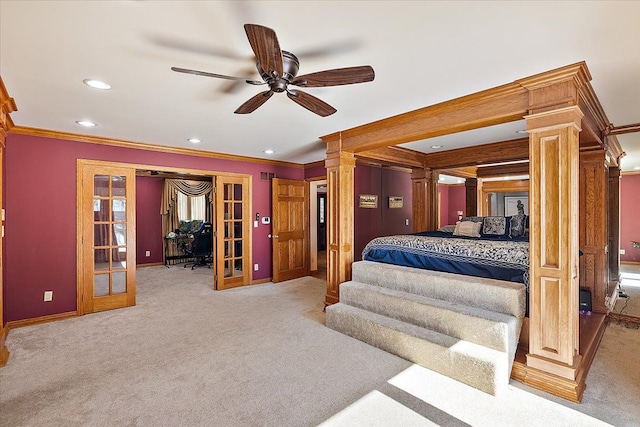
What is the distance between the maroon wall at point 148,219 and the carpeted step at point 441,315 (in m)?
5.93

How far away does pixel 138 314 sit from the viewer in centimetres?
409

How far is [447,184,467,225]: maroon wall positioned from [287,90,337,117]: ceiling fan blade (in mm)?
9328

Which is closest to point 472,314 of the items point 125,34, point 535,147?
point 535,147

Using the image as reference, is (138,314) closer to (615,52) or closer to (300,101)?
(300,101)

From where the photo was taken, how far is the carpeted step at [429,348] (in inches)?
91.0

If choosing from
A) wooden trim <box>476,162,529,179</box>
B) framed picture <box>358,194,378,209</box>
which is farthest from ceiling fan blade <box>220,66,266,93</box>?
wooden trim <box>476,162,529,179</box>

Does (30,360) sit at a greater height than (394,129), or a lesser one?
lesser

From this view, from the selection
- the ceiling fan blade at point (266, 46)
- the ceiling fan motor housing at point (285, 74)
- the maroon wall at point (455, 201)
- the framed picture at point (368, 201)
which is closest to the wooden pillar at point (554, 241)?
the ceiling fan motor housing at point (285, 74)

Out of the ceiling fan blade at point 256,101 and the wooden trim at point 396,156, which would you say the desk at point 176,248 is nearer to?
the wooden trim at point 396,156

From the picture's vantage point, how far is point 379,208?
21.7 feet

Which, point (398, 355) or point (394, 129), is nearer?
point (398, 355)

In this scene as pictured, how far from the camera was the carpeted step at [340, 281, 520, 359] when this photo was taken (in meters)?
2.48

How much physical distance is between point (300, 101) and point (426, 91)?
1117mm

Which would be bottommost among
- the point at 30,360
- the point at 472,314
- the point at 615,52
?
the point at 30,360
